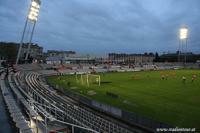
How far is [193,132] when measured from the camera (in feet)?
65.0

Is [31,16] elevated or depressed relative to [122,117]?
elevated

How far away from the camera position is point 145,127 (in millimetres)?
20766

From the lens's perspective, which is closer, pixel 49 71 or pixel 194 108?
pixel 194 108

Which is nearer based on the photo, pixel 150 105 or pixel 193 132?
pixel 193 132

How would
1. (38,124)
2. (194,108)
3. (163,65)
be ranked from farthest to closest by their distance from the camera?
(163,65) → (194,108) → (38,124)

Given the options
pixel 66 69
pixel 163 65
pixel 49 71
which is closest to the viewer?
pixel 49 71

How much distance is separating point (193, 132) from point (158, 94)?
1876cm

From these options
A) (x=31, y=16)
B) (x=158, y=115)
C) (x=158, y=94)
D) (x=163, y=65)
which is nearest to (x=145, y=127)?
(x=158, y=115)

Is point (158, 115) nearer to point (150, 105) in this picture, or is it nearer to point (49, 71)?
point (150, 105)

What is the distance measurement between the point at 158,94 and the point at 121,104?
8663mm

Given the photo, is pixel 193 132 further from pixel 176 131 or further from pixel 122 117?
pixel 122 117

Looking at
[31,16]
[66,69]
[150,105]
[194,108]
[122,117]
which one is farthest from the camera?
[66,69]

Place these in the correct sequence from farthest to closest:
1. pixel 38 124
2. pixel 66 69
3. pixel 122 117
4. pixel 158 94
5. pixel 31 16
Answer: pixel 66 69, pixel 31 16, pixel 158 94, pixel 122 117, pixel 38 124

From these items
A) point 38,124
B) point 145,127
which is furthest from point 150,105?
point 38,124
